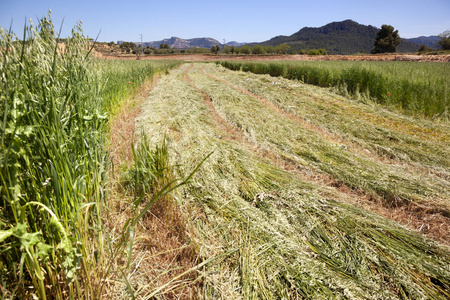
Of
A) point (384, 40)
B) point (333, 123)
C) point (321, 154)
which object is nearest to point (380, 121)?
point (333, 123)

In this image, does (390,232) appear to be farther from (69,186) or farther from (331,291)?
(69,186)

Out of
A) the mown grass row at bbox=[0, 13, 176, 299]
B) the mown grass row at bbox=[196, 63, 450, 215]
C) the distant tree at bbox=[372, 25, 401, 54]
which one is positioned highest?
the distant tree at bbox=[372, 25, 401, 54]

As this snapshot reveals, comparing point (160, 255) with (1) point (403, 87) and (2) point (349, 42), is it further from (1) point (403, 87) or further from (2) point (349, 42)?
(2) point (349, 42)

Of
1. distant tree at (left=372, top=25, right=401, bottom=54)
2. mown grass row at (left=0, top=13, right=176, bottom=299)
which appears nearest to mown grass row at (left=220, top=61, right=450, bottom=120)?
mown grass row at (left=0, top=13, right=176, bottom=299)

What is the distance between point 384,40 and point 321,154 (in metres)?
70.7

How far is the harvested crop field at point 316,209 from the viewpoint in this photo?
5.07 feet

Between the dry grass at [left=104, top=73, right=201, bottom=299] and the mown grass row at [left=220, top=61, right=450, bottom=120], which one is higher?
the mown grass row at [left=220, top=61, right=450, bottom=120]

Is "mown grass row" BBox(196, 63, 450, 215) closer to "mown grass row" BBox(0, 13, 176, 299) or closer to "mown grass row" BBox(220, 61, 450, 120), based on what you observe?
"mown grass row" BBox(220, 61, 450, 120)

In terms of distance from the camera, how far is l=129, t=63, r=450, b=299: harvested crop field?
5.07 ft

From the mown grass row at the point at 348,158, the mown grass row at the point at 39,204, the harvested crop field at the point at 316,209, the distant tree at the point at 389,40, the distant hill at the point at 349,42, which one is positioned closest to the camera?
the mown grass row at the point at 39,204

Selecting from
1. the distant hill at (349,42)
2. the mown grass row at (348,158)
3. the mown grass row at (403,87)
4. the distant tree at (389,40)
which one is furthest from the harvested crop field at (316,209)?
the distant hill at (349,42)

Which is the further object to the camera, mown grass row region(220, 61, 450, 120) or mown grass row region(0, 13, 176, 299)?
mown grass row region(220, 61, 450, 120)

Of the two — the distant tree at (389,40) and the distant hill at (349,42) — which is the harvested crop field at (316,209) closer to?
the distant tree at (389,40)

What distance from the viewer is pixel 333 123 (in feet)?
17.8
